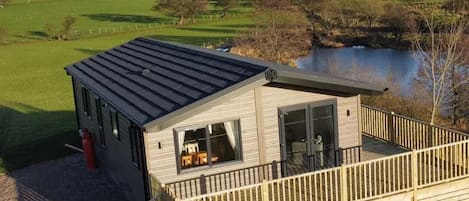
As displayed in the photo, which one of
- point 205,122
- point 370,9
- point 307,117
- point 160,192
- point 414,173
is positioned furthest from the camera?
point 370,9

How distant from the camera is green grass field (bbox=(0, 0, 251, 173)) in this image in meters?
27.4

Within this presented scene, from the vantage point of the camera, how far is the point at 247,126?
584 inches

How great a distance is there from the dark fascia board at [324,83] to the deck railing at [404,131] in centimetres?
238

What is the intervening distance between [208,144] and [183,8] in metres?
85.9

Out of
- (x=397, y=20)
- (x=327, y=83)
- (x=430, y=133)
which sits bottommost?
(x=397, y=20)

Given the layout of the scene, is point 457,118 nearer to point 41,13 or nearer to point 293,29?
point 293,29

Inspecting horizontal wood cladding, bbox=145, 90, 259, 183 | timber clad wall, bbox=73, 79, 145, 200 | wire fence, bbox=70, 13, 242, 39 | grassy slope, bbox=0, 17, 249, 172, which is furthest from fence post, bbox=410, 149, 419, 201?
wire fence, bbox=70, 13, 242, 39

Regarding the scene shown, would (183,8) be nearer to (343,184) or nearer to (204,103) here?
(204,103)

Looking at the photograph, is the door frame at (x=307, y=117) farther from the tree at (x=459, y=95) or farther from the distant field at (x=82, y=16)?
the distant field at (x=82, y=16)

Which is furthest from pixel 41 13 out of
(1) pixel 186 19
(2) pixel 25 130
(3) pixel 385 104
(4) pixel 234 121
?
(4) pixel 234 121

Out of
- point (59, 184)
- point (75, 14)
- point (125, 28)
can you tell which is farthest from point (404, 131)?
point (75, 14)

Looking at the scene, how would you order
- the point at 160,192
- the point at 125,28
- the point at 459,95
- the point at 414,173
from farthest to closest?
the point at 125,28 < the point at 459,95 < the point at 414,173 < the point at 160,192

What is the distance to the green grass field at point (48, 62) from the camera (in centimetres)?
2738

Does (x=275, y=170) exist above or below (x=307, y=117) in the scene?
below
